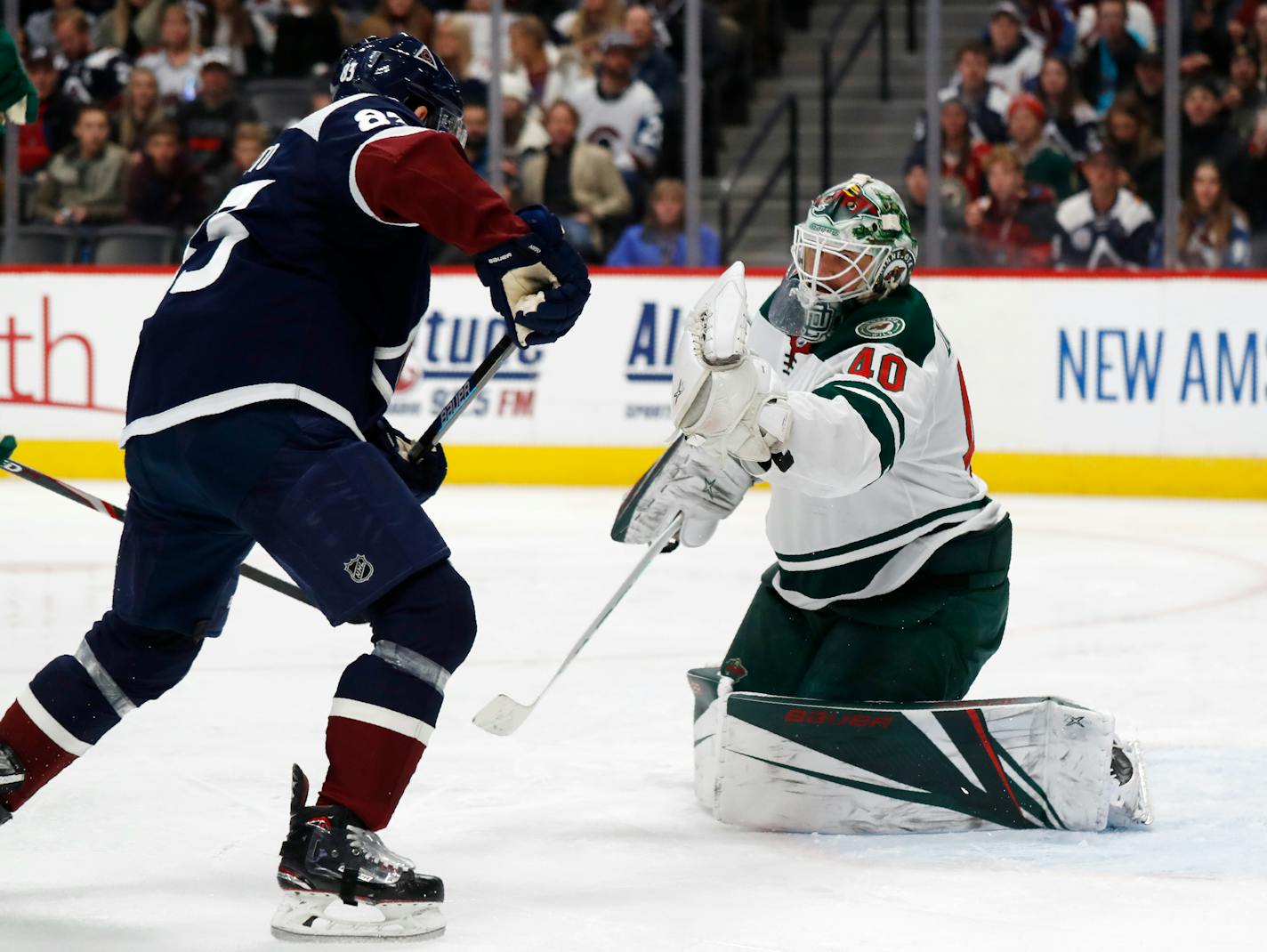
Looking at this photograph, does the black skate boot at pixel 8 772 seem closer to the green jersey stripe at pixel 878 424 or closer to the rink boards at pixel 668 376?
the green jersey stripe at pixel 878 424

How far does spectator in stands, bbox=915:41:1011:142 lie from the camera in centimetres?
762

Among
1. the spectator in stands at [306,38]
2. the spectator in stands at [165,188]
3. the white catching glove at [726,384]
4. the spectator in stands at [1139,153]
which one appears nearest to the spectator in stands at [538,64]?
the spectator in stands at [306,38]

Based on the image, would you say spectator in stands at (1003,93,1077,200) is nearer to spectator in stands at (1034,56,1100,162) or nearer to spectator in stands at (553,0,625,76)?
spectator in stands at (1034,56,1100,162)

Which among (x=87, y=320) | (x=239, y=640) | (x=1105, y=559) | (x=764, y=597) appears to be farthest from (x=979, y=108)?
(x=764, y=597)

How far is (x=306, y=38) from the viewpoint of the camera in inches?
339

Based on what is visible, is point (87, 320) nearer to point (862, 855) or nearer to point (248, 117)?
point (248, 117)

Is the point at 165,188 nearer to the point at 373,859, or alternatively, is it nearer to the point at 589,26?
the point at 589,26

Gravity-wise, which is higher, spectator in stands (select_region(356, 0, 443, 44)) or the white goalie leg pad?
spectator in stands (select_region(356, 0, 443, 44))

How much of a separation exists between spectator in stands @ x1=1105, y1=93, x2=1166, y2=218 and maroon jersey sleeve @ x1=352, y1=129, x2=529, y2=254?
5.45 metres

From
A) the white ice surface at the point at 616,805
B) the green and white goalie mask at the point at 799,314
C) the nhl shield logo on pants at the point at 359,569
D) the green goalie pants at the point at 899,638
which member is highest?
the green and white goalie mask at the point at 799,314

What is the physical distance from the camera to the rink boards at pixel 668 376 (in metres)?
7.16

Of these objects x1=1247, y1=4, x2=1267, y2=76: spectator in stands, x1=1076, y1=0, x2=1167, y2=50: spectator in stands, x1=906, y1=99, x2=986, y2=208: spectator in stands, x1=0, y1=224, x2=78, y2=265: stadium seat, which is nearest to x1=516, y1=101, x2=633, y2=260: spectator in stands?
x1=906, y1=99, x2=986, y2=208: spectator in stands

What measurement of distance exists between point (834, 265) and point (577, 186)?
5104 mm

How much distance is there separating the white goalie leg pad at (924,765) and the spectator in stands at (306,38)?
6.23 meters
